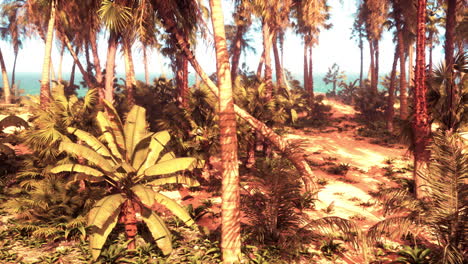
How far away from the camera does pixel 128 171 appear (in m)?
6.14

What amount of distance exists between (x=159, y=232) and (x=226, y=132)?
2384 millimetres

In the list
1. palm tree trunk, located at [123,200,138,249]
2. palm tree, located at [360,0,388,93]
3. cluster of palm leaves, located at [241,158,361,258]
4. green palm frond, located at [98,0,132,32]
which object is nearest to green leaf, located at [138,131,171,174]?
palm tree trunk, located at [123,200,138,249]

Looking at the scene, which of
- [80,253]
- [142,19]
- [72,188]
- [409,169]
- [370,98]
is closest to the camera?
Result: [80,253]

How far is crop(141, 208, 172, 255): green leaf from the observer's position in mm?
5738

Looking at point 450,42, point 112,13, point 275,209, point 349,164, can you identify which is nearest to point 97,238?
point 275,209

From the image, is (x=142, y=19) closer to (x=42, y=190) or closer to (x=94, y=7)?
(x=94, y=7)

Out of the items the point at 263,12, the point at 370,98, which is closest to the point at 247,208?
the point at 263,12

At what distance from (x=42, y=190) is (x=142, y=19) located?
16.3ft

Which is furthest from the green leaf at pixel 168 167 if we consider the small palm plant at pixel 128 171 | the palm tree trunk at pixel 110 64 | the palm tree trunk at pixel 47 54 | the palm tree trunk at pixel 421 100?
the palm tree trunk at pixel 47 54

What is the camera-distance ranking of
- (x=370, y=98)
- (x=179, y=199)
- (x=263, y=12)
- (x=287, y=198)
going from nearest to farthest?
(x=287, y=198) → (x=263, y=12) → (x=179, y=199) → (x=370, y=98)

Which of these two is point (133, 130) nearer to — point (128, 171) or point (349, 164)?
point (128, 171)

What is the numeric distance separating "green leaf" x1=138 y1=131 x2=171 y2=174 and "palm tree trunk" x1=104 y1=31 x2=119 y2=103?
4591 mm

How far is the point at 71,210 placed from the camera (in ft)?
22.7

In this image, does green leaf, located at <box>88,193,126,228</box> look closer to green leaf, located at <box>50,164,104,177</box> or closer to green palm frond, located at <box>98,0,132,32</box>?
green leaf, located at <box>50,164,104,177</box>
